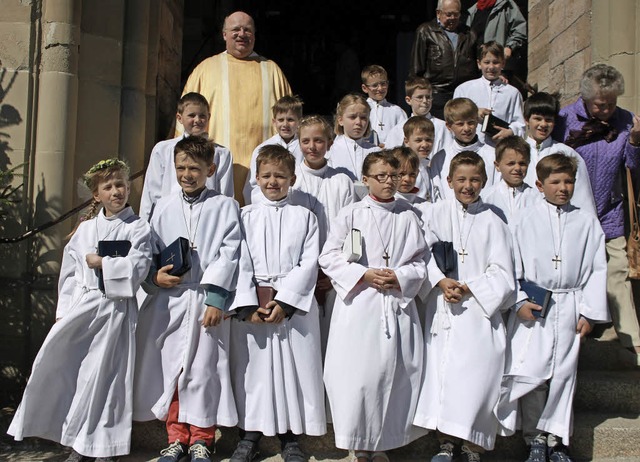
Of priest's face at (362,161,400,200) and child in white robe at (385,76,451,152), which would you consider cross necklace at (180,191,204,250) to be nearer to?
priest's face at (362,161,400,200)

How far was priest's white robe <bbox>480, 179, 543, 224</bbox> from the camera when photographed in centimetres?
505

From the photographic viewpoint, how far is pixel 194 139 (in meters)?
4.68

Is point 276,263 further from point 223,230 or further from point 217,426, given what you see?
point 217,426

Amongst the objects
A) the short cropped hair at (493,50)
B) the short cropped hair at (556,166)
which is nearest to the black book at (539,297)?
the short cropped hair at (556,166)

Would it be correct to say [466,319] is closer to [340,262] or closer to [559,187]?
[340,262]

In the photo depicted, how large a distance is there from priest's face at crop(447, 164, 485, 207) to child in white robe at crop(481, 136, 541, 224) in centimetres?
35

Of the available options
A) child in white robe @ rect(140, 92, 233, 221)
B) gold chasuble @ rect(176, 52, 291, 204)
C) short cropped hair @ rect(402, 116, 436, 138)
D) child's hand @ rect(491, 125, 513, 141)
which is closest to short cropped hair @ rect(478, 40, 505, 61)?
child's hand @ rect(491, 125, 513, 141)

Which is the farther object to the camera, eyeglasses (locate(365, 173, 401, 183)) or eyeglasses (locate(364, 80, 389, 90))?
eyeglasses (locate(364, 80, 389, 90))

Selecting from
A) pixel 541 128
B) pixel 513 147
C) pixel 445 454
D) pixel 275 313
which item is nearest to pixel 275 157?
pixel 275 313

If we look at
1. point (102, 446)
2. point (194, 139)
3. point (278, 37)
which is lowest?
point (102, 446)

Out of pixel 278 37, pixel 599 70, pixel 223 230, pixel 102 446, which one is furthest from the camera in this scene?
pixel 278 37

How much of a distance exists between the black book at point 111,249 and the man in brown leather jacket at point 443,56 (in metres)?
3.81

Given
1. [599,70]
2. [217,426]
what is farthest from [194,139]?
[599,70]

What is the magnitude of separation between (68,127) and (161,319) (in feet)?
6.57
